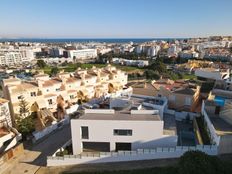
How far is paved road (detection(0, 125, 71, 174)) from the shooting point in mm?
25719

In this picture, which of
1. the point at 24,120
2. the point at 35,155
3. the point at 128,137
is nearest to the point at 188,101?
the point at 128,137

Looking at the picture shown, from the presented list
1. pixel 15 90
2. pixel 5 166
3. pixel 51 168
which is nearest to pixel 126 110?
pixel 51 168

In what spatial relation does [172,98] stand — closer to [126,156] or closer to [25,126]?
[126,156]

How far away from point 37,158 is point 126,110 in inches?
535

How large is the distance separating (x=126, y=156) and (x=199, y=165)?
9.02 metres

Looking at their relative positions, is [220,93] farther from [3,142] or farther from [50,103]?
[3,142]

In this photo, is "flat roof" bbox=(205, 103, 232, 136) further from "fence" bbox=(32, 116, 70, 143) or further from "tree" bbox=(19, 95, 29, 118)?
"tree" bbox=(19, 95, 29, 118)

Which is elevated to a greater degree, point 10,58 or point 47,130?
point 10,58

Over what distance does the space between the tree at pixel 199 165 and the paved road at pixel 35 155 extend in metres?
16.9

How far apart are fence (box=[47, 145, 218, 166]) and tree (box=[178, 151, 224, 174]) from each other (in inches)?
202

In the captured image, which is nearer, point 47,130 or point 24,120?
point 47,130

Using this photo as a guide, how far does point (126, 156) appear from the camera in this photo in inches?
1024

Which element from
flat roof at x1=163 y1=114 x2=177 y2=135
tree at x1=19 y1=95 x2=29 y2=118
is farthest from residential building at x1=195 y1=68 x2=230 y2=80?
tree at x1=19 y1=95 x2=29 y2=118

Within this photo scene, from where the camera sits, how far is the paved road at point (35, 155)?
25719mm
